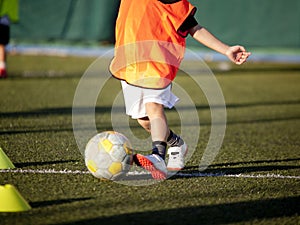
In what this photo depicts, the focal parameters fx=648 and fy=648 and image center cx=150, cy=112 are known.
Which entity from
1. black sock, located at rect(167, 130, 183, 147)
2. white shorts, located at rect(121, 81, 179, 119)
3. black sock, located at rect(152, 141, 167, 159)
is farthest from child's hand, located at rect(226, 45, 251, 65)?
black sock, located at rect(167, 130, 183, 147)

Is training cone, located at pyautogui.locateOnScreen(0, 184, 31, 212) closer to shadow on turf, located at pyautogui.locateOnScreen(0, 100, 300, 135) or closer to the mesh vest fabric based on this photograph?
the mesh vest fabric

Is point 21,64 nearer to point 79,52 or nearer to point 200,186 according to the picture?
point 79,52

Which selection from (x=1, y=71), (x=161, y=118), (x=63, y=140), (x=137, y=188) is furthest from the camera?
(x=1, y=71)

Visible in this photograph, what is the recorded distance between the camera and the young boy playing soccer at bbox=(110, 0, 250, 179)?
493cm

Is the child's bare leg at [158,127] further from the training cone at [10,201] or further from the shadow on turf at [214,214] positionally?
the training cone at [10,201]

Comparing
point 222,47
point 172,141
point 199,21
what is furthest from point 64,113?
point 199,21

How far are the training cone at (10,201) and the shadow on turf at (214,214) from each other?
373mm

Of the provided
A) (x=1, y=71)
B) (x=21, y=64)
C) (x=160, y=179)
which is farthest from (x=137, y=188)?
(x=21, y=64)

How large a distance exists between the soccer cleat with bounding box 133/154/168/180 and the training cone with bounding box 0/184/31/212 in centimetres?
113

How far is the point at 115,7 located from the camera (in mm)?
16422

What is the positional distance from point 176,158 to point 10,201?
5.79 ft

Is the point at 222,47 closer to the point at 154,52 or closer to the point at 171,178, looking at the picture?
the point at 154,52

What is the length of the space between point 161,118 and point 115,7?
11.9 meters

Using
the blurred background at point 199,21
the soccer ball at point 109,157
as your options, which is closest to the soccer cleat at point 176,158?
the soccer ball at point 109,157
